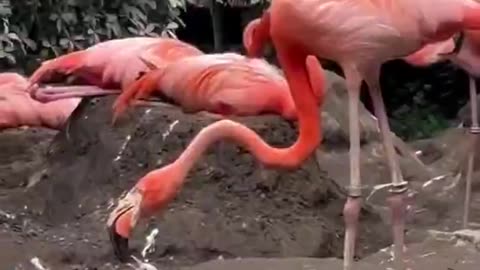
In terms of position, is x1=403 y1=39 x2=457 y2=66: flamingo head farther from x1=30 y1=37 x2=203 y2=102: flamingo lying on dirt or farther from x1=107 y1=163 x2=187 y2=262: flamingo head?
x1=107 y1=163 x2=187 y2=262: flamingo head

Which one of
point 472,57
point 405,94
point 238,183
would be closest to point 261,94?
point 238,183

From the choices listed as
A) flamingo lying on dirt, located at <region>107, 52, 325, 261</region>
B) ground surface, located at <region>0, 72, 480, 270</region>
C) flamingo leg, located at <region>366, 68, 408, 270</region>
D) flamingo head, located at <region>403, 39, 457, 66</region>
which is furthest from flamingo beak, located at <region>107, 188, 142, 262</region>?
flamingo head, located at <region>403, 39, 457, 66</region>

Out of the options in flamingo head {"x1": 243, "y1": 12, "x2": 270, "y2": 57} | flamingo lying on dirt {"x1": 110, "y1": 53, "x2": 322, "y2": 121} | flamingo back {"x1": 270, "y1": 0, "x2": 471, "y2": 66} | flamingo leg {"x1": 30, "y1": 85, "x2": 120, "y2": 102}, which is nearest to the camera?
flamingo back {"x1": 270, "y1": 0, "x2": 471, "y2": 66}

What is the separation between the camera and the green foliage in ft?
22.3

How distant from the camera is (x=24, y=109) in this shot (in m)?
5.86

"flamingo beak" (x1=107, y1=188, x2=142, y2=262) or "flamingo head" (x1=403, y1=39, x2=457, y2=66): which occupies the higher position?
"flamingo beak" (x1=107, y1=188, x2=142, y2=262)

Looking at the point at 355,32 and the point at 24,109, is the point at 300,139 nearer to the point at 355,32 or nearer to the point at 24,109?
the point at 355,32

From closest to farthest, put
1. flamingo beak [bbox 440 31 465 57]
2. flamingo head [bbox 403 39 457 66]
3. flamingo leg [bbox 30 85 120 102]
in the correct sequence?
flamingo beak [bbox 440 31 465 57]
flamingo leg [bbox 30 85 120 102]
flamingo head [bbox 403 39 457 66]

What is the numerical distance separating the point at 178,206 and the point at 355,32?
125 cm

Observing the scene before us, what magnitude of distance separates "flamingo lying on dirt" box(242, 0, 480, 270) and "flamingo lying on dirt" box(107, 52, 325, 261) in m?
0.10

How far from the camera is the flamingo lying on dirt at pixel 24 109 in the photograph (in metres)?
5.84

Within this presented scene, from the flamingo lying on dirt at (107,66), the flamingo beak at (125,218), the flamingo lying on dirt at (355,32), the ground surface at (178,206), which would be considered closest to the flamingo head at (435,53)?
the ground surface at (178,206)

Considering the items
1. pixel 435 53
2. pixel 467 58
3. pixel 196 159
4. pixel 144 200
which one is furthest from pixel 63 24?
pixel 144 200

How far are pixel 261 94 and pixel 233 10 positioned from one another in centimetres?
472
